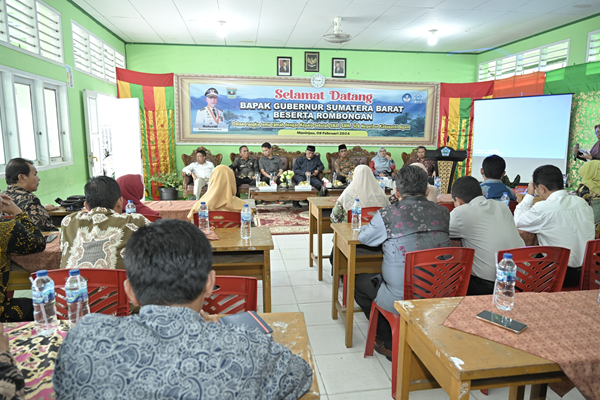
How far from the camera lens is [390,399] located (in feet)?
6.53

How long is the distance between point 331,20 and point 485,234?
5008 mm

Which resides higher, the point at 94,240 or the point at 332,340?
the point at 94,240

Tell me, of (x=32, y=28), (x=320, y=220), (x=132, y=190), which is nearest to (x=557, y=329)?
(x=320, y=220)

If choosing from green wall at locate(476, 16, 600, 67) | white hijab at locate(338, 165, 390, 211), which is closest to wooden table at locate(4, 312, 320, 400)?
white hijab at locate(338, 165, 390, 211)

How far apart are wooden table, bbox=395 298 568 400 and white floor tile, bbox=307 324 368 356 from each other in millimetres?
1049

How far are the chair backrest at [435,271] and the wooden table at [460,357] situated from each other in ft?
1.41

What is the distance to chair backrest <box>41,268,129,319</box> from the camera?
1.63 m

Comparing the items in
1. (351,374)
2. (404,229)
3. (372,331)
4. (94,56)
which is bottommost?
(351,374)

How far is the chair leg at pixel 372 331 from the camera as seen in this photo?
7.50 feet

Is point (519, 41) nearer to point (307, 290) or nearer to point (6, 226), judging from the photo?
point (307, 290)

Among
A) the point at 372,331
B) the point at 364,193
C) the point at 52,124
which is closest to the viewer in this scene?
the point at 372,331

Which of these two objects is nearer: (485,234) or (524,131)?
(485,234)

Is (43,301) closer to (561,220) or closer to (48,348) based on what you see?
(48,348)

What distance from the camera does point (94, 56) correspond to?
612 cm
